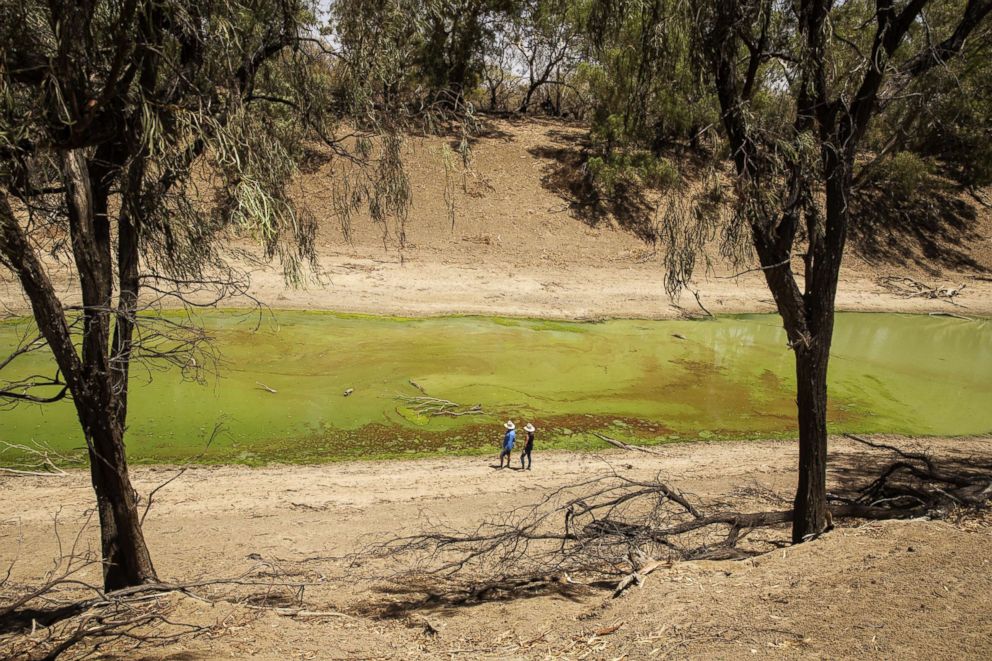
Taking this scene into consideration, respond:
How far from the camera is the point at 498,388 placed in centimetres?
1383

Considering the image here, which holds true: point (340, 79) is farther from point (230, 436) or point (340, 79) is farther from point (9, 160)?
point (230, 436)

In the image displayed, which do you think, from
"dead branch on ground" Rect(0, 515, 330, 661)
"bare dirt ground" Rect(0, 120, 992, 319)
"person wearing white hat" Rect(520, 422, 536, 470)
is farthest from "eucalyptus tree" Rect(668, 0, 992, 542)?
"bare dirt ground" Rect(0, 120, 992, 319)

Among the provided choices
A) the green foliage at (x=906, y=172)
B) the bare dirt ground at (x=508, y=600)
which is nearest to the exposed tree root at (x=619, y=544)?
the bare dirt ground at (x=508, y=600)

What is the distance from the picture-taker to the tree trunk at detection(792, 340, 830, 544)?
5.66 metres

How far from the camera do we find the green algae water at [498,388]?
36.0 feet

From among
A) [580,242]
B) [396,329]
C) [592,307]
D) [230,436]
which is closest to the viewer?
[230,436]

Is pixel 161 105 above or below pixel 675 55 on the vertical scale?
below

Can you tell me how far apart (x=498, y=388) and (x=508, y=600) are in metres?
8.40

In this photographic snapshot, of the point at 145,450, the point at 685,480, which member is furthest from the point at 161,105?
the point at 685,480

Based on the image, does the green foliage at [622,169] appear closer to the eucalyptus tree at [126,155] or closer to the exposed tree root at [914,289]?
the exposed tree root at [914,289]

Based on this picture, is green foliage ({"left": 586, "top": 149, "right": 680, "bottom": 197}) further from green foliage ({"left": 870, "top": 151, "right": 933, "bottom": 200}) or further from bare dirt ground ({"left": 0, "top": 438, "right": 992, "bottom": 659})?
bare dirt ground ({"left": 0, "top": 438, "right": 992, "bottom": 659})

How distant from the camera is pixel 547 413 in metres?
12.8

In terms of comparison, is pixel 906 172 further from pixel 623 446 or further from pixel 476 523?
pixel 476 523

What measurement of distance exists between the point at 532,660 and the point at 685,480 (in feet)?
20.9
